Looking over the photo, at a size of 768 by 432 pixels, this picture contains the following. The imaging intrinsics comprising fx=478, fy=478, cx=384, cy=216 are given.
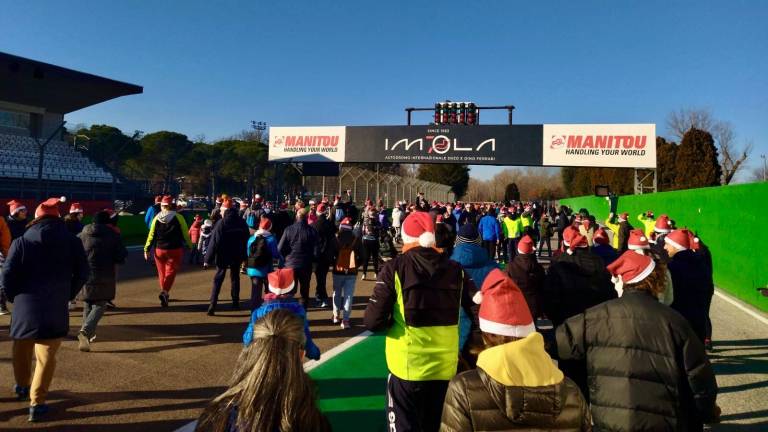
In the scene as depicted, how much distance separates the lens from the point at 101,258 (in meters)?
Answer: 6.35

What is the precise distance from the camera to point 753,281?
33.4 feet

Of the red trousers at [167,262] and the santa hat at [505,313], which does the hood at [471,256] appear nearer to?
the santa hat at [505,313]

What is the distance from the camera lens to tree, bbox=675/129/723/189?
158 feet

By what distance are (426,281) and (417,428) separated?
0.94m

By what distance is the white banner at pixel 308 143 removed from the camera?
28016 millimetres

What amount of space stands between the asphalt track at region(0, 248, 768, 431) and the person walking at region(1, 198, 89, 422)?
271 millimetres

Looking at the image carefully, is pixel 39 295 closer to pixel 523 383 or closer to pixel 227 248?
pixel 227 248

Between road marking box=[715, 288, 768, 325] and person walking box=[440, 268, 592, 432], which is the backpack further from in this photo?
road marking box=[715, 288, 768, 325]

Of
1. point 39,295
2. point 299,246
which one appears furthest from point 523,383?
point 299,246

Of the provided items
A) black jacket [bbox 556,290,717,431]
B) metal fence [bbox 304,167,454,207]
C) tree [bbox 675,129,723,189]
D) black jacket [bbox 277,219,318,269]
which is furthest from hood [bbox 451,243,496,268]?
tree [bbox 675,129,723,189]

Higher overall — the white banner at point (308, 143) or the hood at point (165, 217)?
the white banner at point (308, 143)

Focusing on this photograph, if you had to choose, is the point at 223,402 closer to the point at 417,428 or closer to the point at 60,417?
the point at 417,428

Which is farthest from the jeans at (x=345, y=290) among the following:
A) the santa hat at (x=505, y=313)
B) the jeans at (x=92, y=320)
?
the santa hat at (x=505, y=313)

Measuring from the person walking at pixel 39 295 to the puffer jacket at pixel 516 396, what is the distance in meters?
3.98
